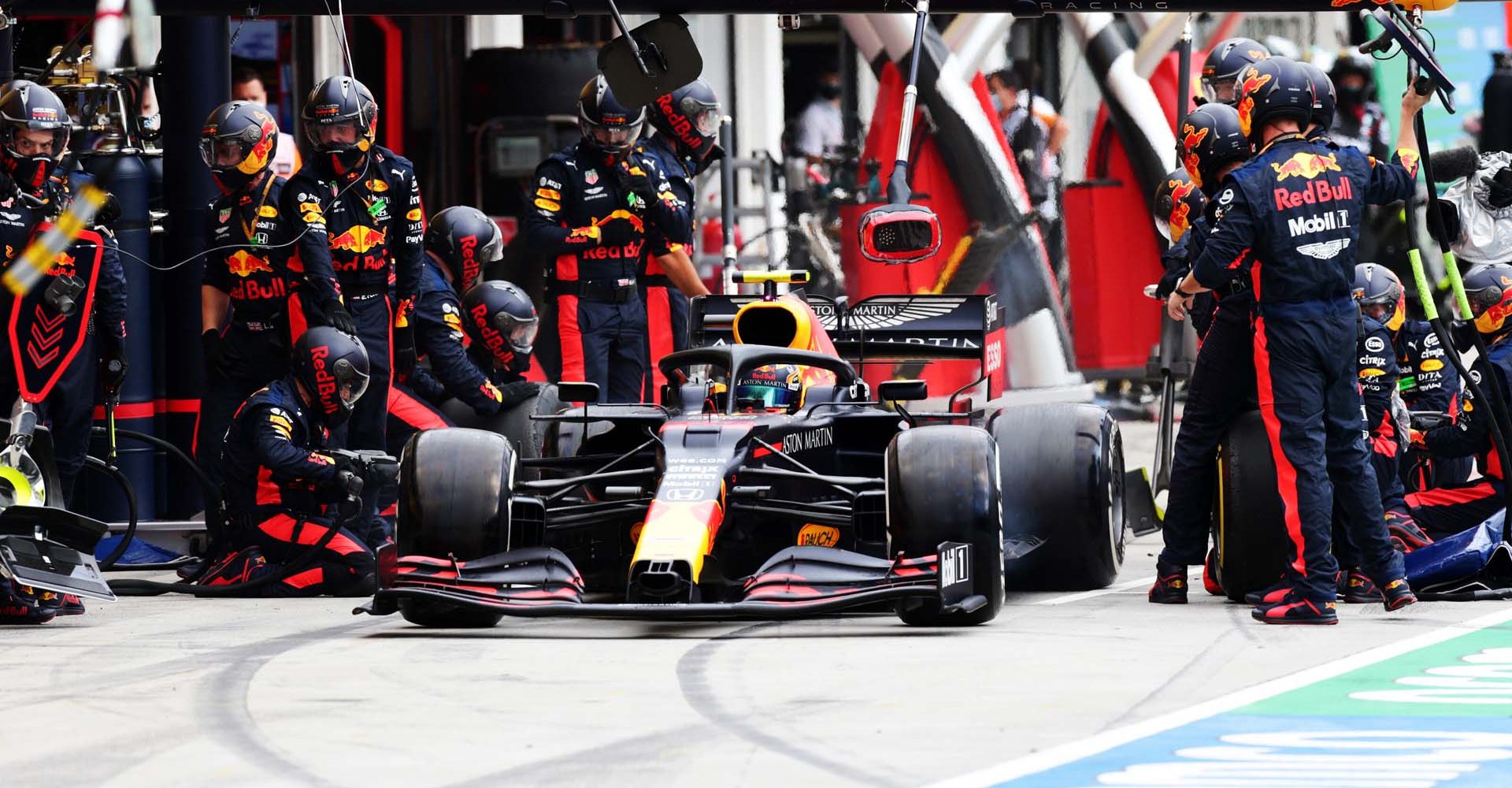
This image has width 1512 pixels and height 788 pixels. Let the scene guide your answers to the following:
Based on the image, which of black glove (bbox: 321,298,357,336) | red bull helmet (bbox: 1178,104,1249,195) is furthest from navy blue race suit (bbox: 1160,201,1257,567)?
black glove (bbox: 321,298,357,336)

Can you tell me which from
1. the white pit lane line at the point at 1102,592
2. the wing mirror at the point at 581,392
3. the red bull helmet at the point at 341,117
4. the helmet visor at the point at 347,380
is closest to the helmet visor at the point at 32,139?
the red bull helmet at the point at 341,117

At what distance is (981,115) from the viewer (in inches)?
682

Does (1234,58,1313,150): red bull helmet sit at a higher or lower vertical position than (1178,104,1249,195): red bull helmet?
higher

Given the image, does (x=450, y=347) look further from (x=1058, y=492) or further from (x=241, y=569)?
(x=1058, y=492)

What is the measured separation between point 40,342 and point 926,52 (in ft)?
27.9

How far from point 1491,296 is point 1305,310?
1.64m

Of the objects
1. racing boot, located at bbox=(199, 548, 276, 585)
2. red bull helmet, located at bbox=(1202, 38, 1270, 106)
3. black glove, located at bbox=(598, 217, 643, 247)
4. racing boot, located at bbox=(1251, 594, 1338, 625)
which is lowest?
racing boot, located at bbox=(199, 548, 276, 585)

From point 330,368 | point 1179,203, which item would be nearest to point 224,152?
point 330,368

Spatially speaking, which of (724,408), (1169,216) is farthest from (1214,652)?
(1169,216)

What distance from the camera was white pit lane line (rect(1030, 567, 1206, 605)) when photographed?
9547 millimetres

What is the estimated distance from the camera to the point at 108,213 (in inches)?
429

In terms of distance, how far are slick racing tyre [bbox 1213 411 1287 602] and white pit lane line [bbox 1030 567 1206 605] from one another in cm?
68

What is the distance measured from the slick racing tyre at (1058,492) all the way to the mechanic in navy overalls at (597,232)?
2860 millimetres

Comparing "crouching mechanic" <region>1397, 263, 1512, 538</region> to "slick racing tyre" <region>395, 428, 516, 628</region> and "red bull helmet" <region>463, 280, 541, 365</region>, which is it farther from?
"red bull helmet" <region>463, 280, 541, 365</region>
